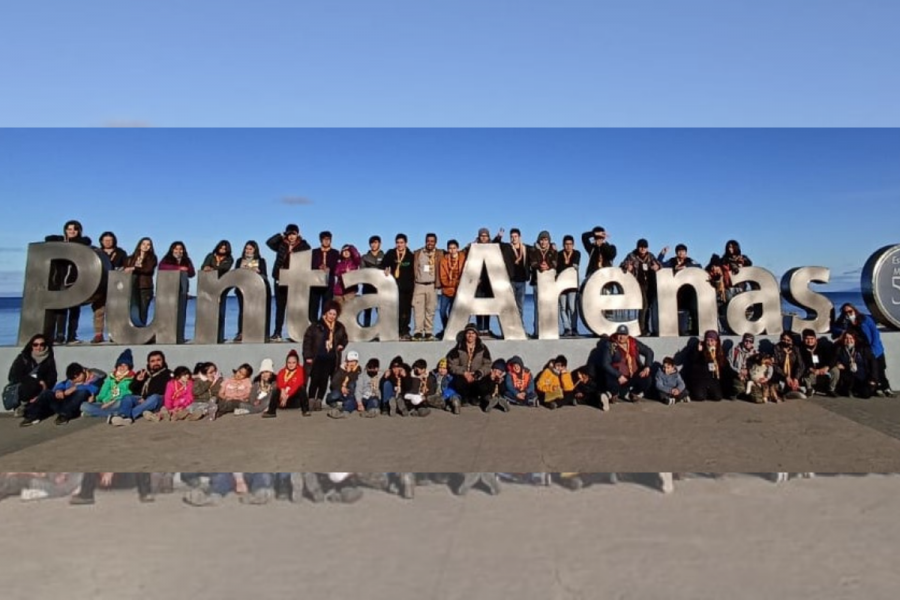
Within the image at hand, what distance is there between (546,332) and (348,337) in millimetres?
3455

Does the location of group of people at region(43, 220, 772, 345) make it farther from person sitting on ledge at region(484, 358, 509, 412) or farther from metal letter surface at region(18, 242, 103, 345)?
person sitting on ledge at region(484, 358, 509, 412)

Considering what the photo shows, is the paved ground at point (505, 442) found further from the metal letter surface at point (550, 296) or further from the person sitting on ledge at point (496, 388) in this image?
the metal letter surface at point (550, 296)

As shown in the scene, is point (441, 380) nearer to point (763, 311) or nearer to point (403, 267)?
point (403, 267)

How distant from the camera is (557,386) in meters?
8.66

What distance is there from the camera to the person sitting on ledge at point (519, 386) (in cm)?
854

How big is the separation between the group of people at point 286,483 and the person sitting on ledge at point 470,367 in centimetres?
356

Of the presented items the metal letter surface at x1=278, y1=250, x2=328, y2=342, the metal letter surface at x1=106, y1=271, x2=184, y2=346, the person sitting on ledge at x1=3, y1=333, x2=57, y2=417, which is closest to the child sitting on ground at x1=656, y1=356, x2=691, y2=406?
the metal letter surface at x1=278, y1=250, x2=328, y2=342

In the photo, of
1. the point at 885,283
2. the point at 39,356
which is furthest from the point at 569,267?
the point at 39,356

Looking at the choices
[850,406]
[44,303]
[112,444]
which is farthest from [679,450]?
[44,303]

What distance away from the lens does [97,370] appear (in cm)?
873

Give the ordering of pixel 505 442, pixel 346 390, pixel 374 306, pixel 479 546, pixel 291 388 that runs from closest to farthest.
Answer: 1. pixel 479 546
2. pixel 505 442
3. pixel 346 390
4. pixel 291 388
5. pixel 374 306

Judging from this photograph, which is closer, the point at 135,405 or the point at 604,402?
the point at 135,405

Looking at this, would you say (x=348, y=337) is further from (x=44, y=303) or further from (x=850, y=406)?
(x=850, y=406)

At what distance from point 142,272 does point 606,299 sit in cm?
810
